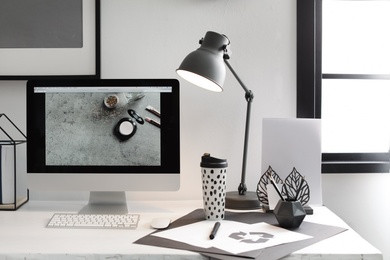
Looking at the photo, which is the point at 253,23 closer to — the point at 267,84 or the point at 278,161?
the point at 267,84

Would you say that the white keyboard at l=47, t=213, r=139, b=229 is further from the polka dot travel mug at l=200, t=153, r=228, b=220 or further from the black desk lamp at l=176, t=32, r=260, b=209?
the black desk lamp at l=176, t=32, r=260, b=209

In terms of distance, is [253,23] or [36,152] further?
[253,23]

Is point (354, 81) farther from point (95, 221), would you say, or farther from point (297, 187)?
point (95, 221)

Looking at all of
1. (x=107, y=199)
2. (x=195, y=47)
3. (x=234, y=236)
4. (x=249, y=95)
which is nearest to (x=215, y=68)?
(x=249, y=95)

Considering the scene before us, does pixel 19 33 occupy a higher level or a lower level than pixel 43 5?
lower

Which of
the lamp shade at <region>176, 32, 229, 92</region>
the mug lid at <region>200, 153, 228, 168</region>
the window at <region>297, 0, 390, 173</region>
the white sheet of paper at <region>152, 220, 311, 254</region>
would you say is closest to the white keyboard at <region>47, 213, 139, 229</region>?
the white sheet of paper at <region>152, 220, 311, 254</region>

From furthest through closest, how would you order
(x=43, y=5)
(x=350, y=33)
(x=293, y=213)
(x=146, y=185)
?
(x=350, y=33) < (x=43, y=5) < (x=146, y=185) < (x=293, y=213)

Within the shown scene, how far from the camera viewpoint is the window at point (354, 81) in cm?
182

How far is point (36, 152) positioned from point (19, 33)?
1.67ft

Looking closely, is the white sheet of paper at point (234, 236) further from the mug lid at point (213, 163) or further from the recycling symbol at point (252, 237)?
the mug lid at point (213, 163)

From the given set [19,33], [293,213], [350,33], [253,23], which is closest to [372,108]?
[350,33]

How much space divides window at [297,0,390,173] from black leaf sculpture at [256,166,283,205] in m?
0.36

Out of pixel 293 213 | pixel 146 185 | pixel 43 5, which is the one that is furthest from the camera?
pixel 43 5

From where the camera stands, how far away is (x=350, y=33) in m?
1.83
